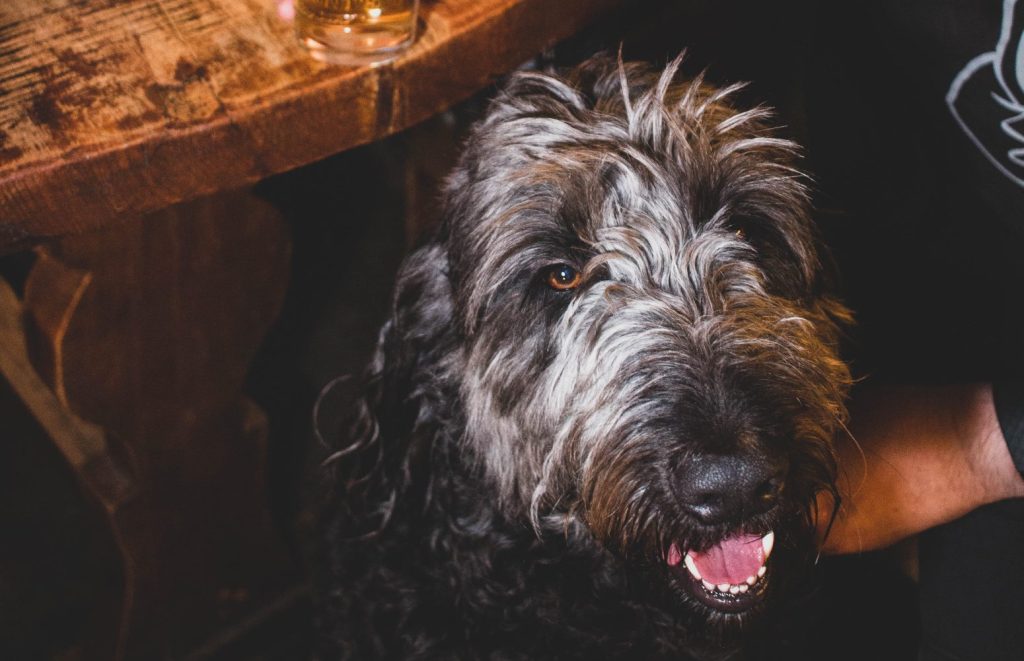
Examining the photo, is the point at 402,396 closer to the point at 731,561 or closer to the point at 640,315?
the point at 640,315

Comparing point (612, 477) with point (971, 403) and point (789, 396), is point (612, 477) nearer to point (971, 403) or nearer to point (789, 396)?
point (789, 396)

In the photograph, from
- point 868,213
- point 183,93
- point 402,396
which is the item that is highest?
point 183,93

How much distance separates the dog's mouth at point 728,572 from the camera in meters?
1.16

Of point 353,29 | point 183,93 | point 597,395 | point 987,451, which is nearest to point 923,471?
point 987,451

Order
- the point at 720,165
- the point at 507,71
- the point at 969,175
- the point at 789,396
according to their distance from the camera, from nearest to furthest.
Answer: the point at 789,396
the point at 720,165
the point at 507,71
the point at 969,175

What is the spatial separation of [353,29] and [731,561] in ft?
2.97

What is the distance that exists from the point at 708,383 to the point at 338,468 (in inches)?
30.0

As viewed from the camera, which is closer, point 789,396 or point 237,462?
point 789,396

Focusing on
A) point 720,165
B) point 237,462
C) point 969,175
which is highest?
point 720,165

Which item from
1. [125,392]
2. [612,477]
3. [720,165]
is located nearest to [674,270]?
[720,165]

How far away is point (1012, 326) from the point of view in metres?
1.49

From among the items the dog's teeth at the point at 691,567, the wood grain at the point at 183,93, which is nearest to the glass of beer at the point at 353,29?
the wood grain at the point at 183,93

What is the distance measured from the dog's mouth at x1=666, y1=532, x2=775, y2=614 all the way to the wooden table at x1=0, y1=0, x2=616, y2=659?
747 millimetres

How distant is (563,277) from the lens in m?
1.32
